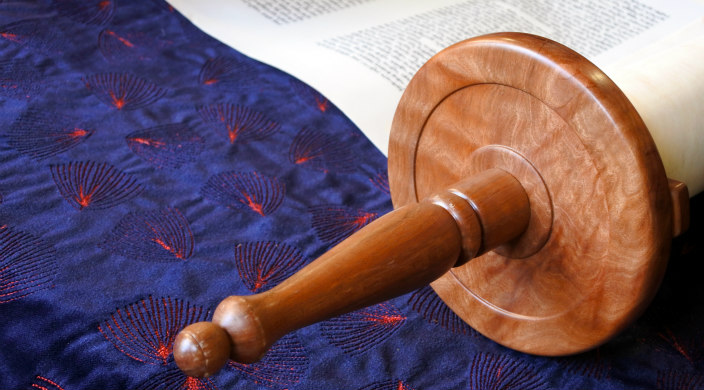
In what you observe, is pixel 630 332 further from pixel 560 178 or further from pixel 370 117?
pixel 370 117

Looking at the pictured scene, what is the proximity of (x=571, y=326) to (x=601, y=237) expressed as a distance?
0.19ft

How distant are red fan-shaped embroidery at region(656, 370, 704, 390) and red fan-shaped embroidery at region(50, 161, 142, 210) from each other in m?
0.36

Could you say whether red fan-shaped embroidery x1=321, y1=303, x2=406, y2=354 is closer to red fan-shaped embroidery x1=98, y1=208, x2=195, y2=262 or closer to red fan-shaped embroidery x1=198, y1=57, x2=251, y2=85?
red fan-shaped embroidery x1=98, y1=208, x2=195, y2=262

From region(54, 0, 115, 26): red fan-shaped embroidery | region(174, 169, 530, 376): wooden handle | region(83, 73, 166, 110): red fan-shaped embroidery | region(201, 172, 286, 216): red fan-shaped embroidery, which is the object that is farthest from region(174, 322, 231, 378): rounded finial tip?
region(54, 0, 115, 26): red fan-shaped embroidery

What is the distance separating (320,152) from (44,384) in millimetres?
276

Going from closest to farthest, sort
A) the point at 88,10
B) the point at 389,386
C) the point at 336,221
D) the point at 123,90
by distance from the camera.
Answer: the point at 389,386 < the point at 336,221 < the point at 123,90 < the point at 88,10

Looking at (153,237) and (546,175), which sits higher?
(546,175)

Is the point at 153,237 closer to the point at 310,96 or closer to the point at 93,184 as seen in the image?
the point at 93,184

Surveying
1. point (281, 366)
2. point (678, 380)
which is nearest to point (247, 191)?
point (281, 366)

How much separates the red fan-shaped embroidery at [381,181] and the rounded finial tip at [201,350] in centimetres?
26

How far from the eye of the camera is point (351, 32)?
685mm

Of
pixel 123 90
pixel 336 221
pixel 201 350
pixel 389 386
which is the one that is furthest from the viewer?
pixel 123 90

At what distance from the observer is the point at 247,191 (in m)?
0.52

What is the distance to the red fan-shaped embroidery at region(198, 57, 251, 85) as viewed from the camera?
0.64 m
